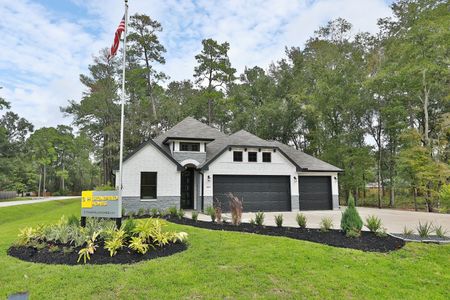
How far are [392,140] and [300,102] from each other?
880 centimetres

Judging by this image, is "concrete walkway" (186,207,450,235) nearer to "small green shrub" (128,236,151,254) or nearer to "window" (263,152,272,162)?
"window" (263,152,272,162)

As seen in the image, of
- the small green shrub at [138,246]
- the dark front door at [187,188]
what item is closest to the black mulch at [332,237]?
the small green shrub at [138,246]

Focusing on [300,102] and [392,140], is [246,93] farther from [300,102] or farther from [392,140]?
[392,140]

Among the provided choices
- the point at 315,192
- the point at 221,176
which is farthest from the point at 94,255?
the point at 315,192

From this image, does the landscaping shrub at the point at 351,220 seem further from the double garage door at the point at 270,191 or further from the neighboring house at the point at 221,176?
the double garage door at the point at 270,191

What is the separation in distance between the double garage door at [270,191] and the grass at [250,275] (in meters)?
10.0

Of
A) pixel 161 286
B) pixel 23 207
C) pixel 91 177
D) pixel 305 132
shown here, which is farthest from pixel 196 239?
pixel 91 177

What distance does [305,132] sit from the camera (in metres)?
31.5

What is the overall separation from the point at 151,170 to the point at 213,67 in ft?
56.0

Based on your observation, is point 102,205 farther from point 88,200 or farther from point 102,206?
point 88,200

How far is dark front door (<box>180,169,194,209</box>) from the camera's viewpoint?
1892cm

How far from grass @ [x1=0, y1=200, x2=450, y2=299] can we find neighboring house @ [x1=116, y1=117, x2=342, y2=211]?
29.2 ft

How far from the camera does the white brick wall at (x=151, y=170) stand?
15609mm

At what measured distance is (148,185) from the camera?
16.1m
